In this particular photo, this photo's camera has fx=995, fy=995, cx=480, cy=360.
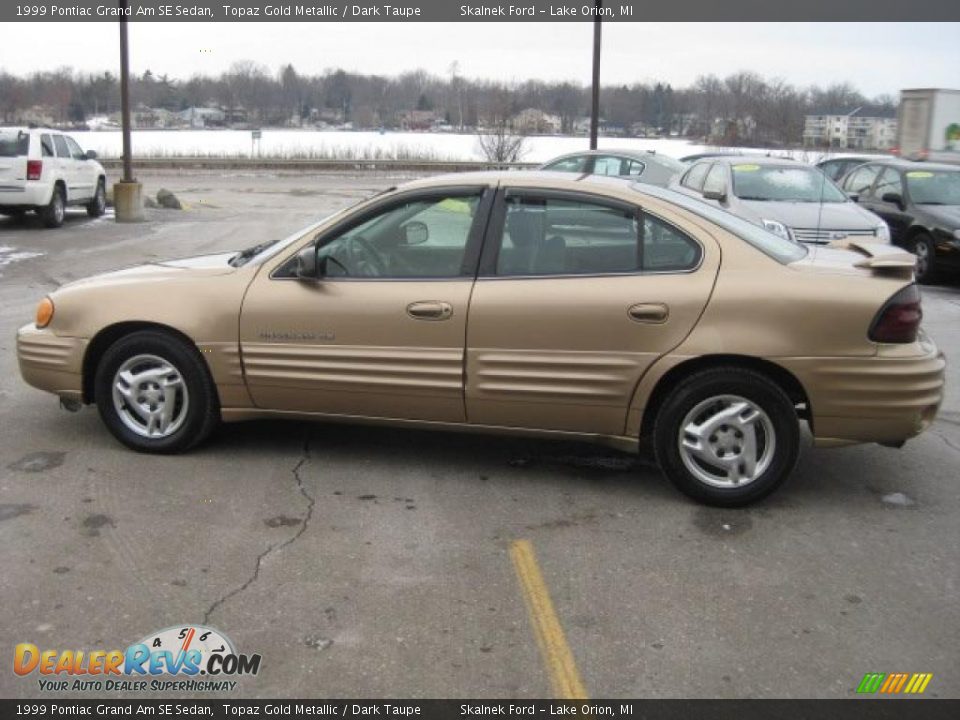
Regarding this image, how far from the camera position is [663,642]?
11.5 ft

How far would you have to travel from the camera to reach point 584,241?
4.95 metres

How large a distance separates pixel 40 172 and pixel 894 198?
44.5 feet

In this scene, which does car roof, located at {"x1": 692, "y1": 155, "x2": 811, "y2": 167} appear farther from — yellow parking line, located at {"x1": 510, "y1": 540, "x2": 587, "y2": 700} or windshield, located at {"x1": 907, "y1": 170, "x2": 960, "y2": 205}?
yellow parking line, located at {"x1": 510, "y1": 540, "x2": 587, "y2": 700}

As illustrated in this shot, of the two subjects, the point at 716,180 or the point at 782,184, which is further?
the point at 716,180

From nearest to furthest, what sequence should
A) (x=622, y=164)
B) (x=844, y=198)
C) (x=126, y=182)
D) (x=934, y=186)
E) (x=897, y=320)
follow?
1. (x=897, y=320)
2. (x=844, y=198)
3. (x=934, y=186)
4. (x=622, y=164)
5. (x=126, y=182)

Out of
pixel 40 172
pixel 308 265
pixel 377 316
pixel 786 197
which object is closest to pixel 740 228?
pixel 377 316

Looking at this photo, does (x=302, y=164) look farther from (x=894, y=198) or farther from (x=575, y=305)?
(x=575, y=305)

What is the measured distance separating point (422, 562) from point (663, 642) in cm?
110

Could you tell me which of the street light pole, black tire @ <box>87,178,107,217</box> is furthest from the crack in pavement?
black tire @ <box>87,178,107,217</box>

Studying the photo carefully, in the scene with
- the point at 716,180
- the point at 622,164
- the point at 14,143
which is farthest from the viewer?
the point at 14,143

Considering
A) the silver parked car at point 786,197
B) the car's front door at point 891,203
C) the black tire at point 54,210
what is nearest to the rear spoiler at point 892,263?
the silver parked car at point 786,197

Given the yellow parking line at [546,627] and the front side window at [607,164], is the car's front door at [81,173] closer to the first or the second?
the front side window at [607,164]
